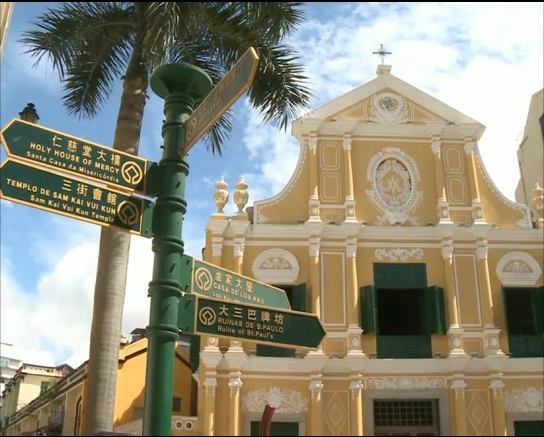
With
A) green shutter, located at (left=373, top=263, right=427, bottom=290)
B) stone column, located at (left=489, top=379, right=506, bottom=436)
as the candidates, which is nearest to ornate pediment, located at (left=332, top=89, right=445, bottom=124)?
green shutter, located at (left=373, top=263, right=427, bottom=290)

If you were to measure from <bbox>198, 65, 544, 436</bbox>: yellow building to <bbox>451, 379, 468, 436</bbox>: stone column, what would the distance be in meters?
0.03

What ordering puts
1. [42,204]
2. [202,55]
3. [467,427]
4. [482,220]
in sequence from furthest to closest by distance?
[482,220]
[467,427]
[202,55]
[42,204]

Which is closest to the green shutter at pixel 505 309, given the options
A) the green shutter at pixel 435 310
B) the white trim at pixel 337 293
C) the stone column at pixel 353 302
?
the green shutter at pixel 435 310

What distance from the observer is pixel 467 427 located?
16.2m

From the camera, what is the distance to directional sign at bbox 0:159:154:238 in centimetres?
416

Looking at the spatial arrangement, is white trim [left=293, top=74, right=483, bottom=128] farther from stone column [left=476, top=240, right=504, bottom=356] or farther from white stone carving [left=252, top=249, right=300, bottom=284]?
white stone carving [left=252, top=249, right=300, bottom=284]

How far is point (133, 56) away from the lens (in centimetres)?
895

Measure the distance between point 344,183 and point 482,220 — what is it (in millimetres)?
3695

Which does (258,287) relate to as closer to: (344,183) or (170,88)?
(170,88)

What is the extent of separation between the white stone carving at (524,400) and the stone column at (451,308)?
5.06ft

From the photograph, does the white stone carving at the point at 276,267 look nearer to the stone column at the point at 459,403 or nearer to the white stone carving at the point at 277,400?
the white stone carving at the point at 277,400

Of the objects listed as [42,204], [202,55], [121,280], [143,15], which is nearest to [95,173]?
[42,204]

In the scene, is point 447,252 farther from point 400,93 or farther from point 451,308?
point 400,93

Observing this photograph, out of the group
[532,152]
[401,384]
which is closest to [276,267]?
[401,384]
